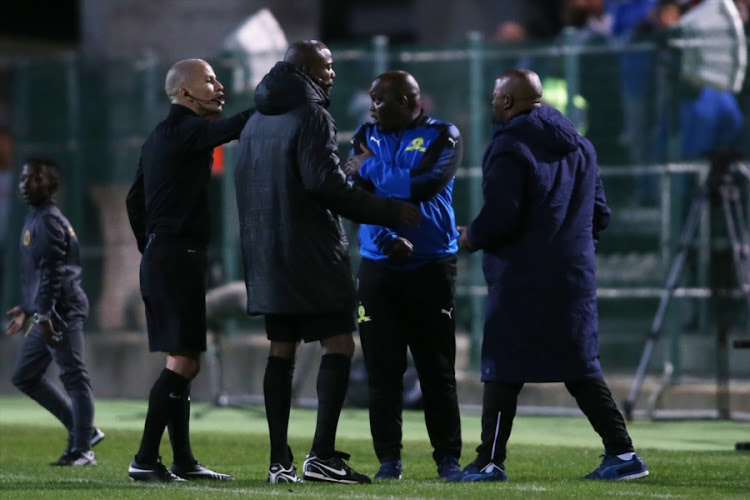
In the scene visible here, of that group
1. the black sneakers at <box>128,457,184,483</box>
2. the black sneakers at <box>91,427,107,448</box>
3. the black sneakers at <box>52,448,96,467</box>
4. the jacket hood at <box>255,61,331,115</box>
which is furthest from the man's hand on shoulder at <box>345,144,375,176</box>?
the black sneakers at <box>91,427,107,448</box>

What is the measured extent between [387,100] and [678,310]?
611cm

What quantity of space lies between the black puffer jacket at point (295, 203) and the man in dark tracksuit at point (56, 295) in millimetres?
2404

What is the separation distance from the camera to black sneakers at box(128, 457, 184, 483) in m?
9.48

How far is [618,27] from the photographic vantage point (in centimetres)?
1714

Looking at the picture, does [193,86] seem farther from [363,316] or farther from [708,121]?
[708,121]

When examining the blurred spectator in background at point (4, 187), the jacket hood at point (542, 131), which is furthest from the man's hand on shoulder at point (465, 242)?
the blurred spectator in background at point (4, 187)

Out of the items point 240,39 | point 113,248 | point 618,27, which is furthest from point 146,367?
point 618,27

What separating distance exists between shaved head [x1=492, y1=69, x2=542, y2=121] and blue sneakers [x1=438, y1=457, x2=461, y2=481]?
70.3 inches

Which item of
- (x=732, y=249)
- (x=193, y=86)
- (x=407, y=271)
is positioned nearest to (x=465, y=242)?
(x=407, y=271)

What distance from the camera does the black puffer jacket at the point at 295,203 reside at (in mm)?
9094

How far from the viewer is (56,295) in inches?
445

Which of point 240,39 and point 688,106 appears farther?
point 240,39

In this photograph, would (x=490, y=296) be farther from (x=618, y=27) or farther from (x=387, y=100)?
(x=618, y=27)

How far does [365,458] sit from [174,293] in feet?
8.73
